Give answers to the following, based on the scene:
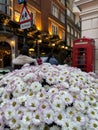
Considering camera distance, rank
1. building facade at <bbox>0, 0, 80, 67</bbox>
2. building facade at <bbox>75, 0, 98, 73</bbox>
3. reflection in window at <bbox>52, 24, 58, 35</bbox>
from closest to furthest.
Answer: building facade at <bbox>75, 0, 98, 73</bbox> → building facade at <bbox>0, 0, 80, 67</bbox> → reflection in window at <bbox>52, 24, 58, 35</bbox>

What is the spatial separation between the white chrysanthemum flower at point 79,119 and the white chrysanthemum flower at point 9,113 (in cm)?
40

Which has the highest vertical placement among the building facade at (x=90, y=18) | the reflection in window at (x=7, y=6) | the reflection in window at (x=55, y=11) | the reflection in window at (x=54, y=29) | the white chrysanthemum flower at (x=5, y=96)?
the reflection in window at (x=55, y=11)

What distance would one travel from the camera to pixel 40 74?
2.03 m

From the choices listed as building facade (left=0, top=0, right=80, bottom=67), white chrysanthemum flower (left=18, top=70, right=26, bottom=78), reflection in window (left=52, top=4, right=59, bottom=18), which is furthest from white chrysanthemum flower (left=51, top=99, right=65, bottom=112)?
reflection in window (left=52, top=4, right=59, bottom=18)

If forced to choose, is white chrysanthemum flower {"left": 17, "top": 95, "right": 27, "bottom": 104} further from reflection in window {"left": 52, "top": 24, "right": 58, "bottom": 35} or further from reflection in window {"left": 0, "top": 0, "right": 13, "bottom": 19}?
reflection in window {"left": 52, "top": 24, "right": 58, "bottom": 35}

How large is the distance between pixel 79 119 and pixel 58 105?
6.2 inches

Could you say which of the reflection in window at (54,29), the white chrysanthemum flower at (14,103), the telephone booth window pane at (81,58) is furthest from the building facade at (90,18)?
the reflection in window at (54,29)

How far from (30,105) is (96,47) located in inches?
259

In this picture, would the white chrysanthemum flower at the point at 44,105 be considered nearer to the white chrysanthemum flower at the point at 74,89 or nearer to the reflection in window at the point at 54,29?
the white chrysanthemum flower at the point at 74,89

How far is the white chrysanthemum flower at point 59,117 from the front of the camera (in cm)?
162

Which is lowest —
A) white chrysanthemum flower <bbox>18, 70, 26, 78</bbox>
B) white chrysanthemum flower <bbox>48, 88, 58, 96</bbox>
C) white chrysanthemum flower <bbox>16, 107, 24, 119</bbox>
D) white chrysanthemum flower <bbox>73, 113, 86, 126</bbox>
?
white chrysanthemum flower <bbox>73, 113, 86, 126</bbox>

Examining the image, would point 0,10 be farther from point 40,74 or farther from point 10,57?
point 40,74

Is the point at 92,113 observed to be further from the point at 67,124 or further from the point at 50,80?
the point at 50,80

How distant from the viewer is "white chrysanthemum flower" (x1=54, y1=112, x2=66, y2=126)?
1622 mm
